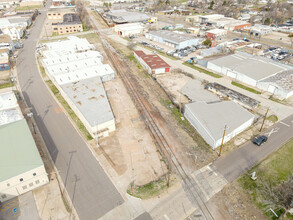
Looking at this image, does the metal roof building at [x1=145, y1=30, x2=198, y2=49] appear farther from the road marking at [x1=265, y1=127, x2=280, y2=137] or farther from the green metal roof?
the green metal roof

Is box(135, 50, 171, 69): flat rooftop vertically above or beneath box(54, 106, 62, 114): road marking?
above

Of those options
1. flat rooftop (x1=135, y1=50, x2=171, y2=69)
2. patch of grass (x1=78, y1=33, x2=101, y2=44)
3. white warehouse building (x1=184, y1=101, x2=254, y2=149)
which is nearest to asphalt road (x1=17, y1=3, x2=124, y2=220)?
white warehouse building (x1=184, y1=101, x2=254, y2=149)

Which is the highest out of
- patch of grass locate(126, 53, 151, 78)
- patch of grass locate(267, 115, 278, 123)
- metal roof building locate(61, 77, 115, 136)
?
metal roof building locate(61, 77, 115, 136)

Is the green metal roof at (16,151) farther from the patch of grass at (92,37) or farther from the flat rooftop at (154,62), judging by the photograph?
the patch of grass at (92,37)

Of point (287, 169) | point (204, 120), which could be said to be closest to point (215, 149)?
point (204, 120)

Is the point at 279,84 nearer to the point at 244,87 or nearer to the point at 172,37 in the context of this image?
the point at 244,87

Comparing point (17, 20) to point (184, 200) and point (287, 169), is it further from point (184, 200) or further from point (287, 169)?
point (287, 169)

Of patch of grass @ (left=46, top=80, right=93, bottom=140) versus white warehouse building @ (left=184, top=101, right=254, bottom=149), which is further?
patch of grass @ (left=46, top=80, right=93, bottom=140)
